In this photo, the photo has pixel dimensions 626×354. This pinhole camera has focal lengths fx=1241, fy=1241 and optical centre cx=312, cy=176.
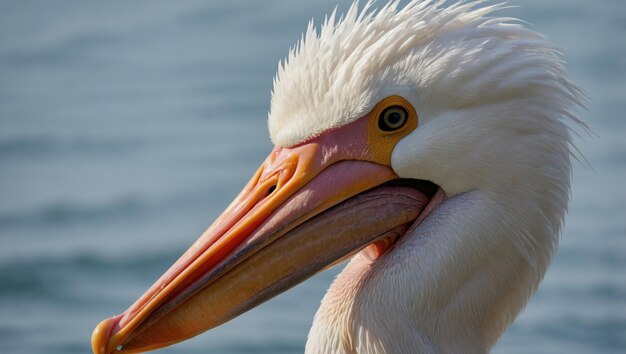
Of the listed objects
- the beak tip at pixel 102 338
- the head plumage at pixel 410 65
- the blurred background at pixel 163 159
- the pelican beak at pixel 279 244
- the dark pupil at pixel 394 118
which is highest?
the blurred background at pixel 163 159

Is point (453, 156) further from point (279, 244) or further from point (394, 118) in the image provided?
→ point (279, 244)

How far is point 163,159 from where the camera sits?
11570 millimetres

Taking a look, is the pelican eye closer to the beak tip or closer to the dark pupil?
the dark pupil

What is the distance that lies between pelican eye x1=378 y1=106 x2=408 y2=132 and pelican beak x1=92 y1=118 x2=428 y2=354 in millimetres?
138

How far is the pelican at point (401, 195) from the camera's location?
4332mm

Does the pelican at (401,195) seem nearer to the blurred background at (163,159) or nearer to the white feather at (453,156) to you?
the white feather at (453,156)

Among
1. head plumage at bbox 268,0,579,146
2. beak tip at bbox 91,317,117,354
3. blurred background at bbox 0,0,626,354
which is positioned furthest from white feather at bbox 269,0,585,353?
blurred background at bbox 0,0,626,354

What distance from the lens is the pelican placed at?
171 inches

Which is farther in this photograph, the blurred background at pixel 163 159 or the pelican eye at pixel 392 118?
the blurred background at pixel 163 159

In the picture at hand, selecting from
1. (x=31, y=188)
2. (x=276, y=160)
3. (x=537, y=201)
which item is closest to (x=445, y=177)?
(x=537, y=201)

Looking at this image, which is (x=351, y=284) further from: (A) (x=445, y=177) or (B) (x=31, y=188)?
(B) (x=31, y=188)

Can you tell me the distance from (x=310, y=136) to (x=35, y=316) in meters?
5.72

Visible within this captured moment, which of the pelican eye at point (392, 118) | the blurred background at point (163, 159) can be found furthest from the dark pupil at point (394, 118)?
the blurred background at point (163, 159)

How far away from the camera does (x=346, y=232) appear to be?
4477 mm
